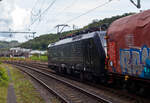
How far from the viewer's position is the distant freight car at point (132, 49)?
8344mm

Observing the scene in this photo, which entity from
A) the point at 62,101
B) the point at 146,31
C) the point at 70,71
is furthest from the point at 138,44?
the point at 70,71

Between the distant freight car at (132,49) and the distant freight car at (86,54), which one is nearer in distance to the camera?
the distant freight car at (132,49)

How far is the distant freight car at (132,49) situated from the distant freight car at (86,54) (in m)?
1.69

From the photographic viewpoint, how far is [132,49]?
903cm

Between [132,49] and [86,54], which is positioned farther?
[86,54]

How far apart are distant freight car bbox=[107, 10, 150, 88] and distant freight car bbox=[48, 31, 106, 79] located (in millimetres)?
1687

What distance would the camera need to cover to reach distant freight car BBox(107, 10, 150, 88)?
27.4 ft

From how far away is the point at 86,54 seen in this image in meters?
14.6

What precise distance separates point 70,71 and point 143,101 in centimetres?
1070

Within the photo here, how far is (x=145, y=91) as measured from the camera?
369 inches

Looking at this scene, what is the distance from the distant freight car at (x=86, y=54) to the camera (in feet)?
41.7

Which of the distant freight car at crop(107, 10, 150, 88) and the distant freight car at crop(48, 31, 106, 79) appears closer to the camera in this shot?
the distant freight car at crop(107, 10, 150, 88)

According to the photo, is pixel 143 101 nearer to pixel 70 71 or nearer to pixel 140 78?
pixel 140 78

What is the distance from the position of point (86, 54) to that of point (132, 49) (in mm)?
5827
